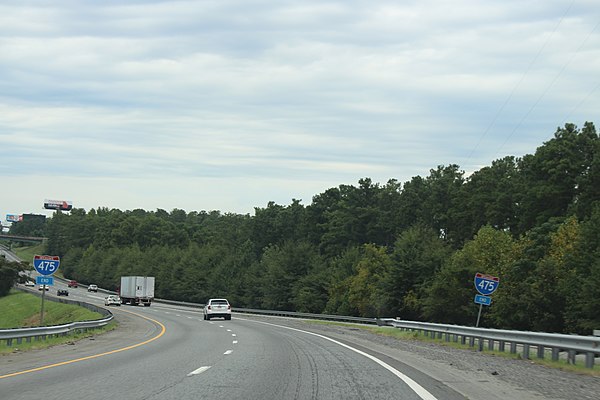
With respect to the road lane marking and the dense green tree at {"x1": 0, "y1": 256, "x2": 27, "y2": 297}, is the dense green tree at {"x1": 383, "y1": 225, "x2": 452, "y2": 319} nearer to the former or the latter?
the road lane marking

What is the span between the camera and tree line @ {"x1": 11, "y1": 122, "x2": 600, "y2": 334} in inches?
2406

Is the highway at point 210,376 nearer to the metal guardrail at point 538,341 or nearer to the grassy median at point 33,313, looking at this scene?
the metal guardrail at point 538,341

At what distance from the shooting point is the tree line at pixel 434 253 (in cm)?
6112

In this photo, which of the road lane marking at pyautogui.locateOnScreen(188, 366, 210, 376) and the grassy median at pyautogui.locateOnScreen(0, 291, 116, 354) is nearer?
the road lane marking at pyautogui.locateOnScreen(188, 366, 210, 376)

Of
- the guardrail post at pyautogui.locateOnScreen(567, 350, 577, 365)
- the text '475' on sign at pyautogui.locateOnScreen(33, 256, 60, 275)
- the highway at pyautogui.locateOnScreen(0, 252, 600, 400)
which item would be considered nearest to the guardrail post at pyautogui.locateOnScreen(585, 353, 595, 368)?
the highway at pyautogui.locateOnScreen(0, 252, 600, 400)

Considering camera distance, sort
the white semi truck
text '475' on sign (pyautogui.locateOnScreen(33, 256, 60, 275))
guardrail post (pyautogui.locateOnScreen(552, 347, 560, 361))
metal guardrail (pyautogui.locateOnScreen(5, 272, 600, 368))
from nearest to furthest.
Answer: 1. metal guardrail (pyautogui.locateOnScreen(5, 272, 600, 368))
2. guardrail post (pyautogui.locateOnScreen(552, 347, 560, 361))
3. text '475' on sign (pyautogui.locateOnScreen(33, 256, 60, 275))
4. the white semi truck

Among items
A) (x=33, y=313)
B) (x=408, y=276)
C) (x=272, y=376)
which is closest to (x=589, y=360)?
(x=272, y=376)

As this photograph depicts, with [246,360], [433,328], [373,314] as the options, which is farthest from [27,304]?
[246,360]

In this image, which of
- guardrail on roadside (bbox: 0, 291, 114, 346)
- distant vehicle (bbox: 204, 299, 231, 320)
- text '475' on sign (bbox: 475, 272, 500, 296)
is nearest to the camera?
guardrail on roadside (bbox: 0, 291, 114, 346)

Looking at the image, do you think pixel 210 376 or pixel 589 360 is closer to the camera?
pixel 210 376

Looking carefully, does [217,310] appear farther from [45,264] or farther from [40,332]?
[40,332]

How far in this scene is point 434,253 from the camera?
80.4 m

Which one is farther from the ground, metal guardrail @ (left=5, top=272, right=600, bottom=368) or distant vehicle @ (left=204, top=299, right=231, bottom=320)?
metal guardrail @ (left=5, top=272, right=600, bottom=368)

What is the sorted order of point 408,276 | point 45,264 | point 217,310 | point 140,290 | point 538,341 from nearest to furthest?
1. point 538,341
2. point 45,264
3. point 217,310
4. point 408,276
5. point 140,290
